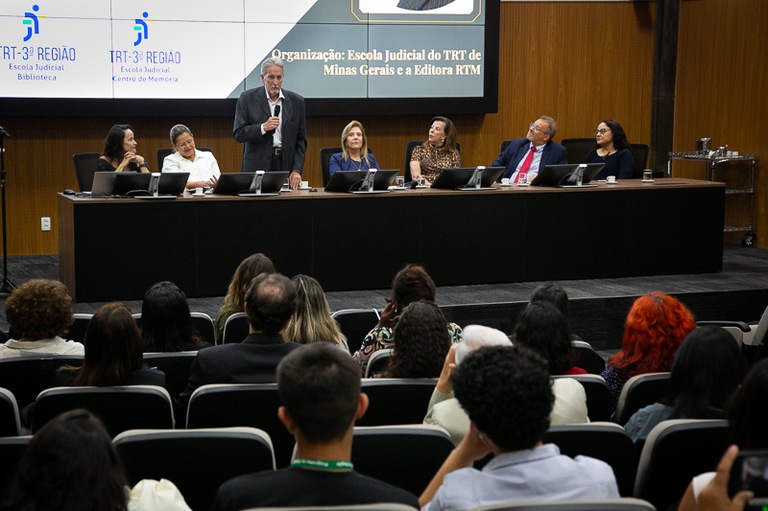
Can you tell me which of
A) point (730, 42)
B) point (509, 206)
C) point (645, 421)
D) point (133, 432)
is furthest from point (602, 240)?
point (133, 432)

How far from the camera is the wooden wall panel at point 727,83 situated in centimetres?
984

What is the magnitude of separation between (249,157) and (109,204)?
4.84ft

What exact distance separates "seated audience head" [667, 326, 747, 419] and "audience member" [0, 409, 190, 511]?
1.63 m

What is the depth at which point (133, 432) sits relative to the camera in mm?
2367

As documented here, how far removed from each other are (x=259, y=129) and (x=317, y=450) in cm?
583

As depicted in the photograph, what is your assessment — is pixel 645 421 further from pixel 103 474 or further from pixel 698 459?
pixel 103 474

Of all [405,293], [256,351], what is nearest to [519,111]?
[405,293]

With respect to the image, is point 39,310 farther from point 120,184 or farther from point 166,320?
point 120,184

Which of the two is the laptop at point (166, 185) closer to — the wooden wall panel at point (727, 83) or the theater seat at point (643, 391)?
the theater seat at point (643, 391)

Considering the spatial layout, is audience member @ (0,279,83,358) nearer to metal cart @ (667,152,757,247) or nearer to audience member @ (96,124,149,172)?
audience member @ (96,124,149,172)

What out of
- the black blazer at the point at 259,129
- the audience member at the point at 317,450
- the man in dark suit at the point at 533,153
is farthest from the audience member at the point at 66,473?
the man in dark suit at the point at 533,153

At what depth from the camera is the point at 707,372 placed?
265cm

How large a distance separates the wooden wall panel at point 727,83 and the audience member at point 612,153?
6.91 ft

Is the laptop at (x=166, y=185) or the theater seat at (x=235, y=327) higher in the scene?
the laptop at (x=166, y=185)
